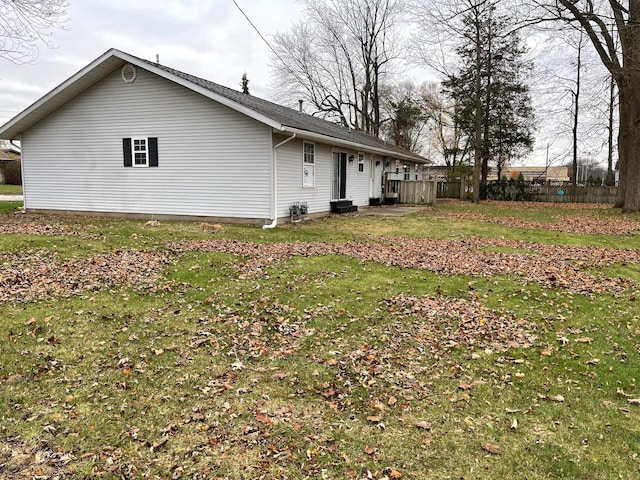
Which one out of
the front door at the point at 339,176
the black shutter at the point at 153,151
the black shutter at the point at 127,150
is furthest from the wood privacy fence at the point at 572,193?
the black shutter at the point at 127,150

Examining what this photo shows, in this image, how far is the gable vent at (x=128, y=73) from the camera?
12.7 meters

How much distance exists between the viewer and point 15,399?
11.0 feet

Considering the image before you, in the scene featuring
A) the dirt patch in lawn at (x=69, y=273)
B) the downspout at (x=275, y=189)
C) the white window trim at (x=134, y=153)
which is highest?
the white window trim at (x=134, y=153)

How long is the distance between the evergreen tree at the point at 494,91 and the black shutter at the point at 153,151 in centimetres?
1729

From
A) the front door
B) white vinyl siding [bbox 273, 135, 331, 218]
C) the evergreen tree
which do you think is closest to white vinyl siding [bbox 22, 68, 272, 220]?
white vinyl siding [bbox 273, 135, 331, 218]

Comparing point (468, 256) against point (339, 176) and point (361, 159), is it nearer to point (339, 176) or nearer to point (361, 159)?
point (339, 176)

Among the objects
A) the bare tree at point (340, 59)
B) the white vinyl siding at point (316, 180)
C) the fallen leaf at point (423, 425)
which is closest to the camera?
the fallen leaf at point (423, 425)

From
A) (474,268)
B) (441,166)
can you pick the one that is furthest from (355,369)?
(441,166)

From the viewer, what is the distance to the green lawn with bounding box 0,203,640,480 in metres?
2.74

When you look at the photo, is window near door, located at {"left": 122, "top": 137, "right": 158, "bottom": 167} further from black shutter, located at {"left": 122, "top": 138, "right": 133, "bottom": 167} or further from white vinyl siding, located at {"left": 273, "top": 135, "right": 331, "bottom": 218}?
white vinyl siding, located at {"left": 273, "top": 135, "right": 331, "bottom": 218}

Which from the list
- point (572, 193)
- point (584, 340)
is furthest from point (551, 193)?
point (584, 340)

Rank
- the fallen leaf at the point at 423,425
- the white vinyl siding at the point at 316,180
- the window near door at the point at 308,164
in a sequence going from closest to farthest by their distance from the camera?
1. the fallen leaf at the point at 423,425
2. the white vinyl siding at the point at 316,180
3. the window near door at the point at 308,164

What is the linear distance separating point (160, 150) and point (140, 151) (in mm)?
784

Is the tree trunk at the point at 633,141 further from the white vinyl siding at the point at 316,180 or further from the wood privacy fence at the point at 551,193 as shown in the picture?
the wood privacy fence at the point at 551,193
